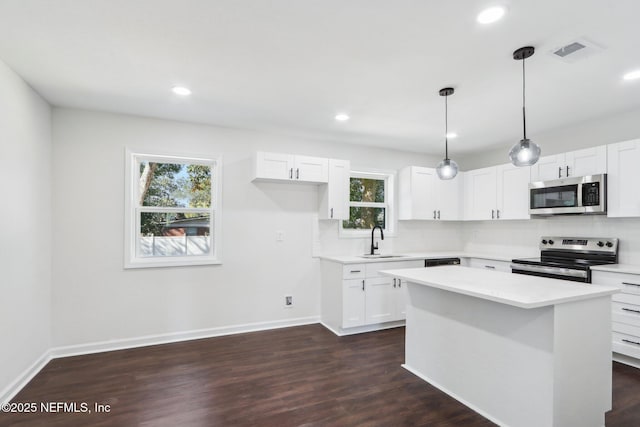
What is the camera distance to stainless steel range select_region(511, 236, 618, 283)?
3418 mm

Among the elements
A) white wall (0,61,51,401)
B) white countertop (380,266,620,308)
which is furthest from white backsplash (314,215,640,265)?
white wall (0,61,51,401)

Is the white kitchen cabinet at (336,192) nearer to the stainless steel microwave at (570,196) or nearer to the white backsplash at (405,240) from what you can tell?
the white backsplash at (405,240)

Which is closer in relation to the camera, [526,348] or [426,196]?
[526,348]

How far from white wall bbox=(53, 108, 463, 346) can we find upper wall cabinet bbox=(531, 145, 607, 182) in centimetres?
226

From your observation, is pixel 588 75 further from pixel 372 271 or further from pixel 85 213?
pixel 85 213

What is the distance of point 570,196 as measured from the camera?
11.9 feet

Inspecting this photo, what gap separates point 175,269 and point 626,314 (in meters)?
4.48

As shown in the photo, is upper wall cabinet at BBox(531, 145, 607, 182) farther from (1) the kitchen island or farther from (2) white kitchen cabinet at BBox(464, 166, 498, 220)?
(1) the kitchen island

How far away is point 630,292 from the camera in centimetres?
302

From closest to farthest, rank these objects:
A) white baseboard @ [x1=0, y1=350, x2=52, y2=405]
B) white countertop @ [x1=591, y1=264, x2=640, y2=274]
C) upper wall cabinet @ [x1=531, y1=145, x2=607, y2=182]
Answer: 1. white baseboard @ [x1=0, y1=350, x2=52, y2=405]
2. white countertop @ [x1=591, y1=264, x2=640, y2=274]
3. upper wall cabinet @ [x1=531, y1=145, x2=607, y2=182]

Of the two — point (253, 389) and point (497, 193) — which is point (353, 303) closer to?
point (253, 389)

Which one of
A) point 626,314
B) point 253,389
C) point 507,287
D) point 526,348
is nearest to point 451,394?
point 526,348

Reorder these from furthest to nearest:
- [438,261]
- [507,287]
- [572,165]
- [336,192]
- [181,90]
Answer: [438,261] < [336,192] < [572,165] < [181,90] < [507,287]

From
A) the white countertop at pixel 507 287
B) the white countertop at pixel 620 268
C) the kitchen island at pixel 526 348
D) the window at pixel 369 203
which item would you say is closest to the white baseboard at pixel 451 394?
the kitchen island at pixel 526 348
